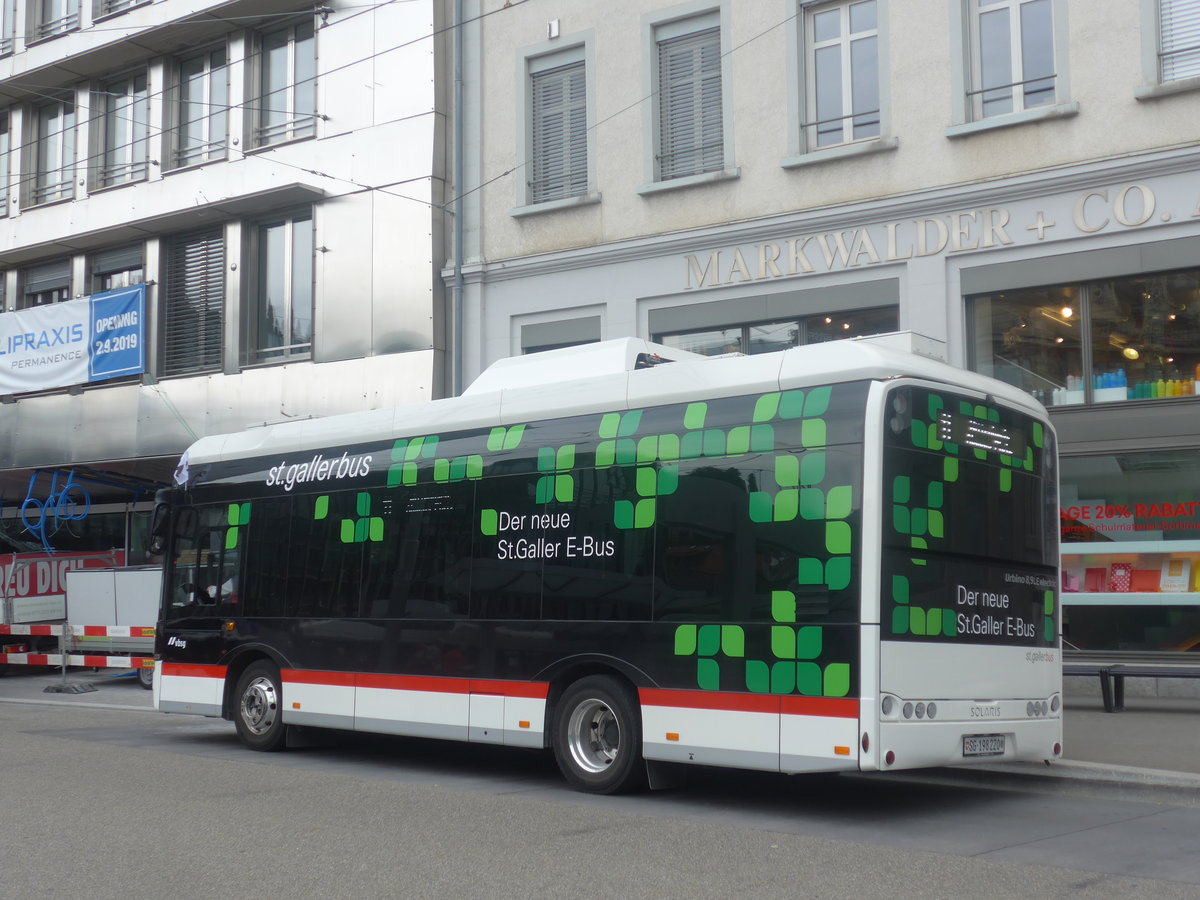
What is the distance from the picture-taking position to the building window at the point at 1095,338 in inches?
566

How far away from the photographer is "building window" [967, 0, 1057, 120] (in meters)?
15.2

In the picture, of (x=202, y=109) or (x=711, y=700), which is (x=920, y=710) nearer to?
(x=711, y=700)

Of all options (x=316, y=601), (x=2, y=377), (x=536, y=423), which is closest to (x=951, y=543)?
(x=536, y=423)

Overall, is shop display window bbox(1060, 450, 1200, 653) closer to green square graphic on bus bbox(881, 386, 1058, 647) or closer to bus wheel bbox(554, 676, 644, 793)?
green square graphic on bus bbox(881, 386, 1058, 647)

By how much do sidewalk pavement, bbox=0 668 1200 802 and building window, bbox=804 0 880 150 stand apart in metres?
7.18

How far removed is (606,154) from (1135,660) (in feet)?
30.7

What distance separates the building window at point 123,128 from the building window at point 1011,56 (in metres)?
15.5

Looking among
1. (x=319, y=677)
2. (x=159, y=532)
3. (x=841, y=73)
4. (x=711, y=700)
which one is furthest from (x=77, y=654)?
(x=711, y=700)

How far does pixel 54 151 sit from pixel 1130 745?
918 inches

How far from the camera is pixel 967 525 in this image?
360 inches

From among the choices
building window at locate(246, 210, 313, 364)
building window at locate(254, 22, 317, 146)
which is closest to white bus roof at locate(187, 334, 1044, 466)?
building window at locate(246, 210, 313, 364)

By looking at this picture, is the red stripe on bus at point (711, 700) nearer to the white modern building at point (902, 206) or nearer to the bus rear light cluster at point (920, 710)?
the bus rear light cluster at point (920, 710)

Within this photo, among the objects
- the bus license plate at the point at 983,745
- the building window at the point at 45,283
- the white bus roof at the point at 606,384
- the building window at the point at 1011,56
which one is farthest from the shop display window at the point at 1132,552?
the building window at the point at 45,283

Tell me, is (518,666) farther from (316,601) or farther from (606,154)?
(606,154)
